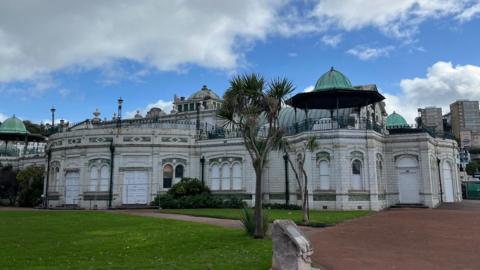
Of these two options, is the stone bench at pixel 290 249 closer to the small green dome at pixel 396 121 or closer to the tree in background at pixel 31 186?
the tree in background at pixel 31 186

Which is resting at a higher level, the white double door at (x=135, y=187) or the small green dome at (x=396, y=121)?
the small green dome at (x=396, y=121)

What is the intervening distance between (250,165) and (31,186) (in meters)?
23.2

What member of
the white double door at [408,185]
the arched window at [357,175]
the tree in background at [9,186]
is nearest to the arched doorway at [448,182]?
the white double door at [408,185]

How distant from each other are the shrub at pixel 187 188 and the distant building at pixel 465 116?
105 metres

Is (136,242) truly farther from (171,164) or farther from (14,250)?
(171,164)

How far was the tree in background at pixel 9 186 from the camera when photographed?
157 feet

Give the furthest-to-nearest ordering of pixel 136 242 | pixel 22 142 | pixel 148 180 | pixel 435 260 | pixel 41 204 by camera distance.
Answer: pixel 22 142 < pixel 41 204 < pixel 148 180 < pixel 136 242 < pixel 435 260

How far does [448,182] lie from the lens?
1519 inches

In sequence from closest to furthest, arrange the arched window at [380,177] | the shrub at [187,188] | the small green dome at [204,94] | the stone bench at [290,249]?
the stone bench at [290,249] → the arched window at [380,177] → the shrub at [187,188] → the small green dome at [204,94]

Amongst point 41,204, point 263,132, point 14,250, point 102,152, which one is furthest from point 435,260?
point 41,204

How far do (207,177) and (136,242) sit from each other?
963 inches

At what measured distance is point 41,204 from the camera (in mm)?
42531

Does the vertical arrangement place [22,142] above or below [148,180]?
above

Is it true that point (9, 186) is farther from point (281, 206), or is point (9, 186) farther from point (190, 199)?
point (281, 206)
